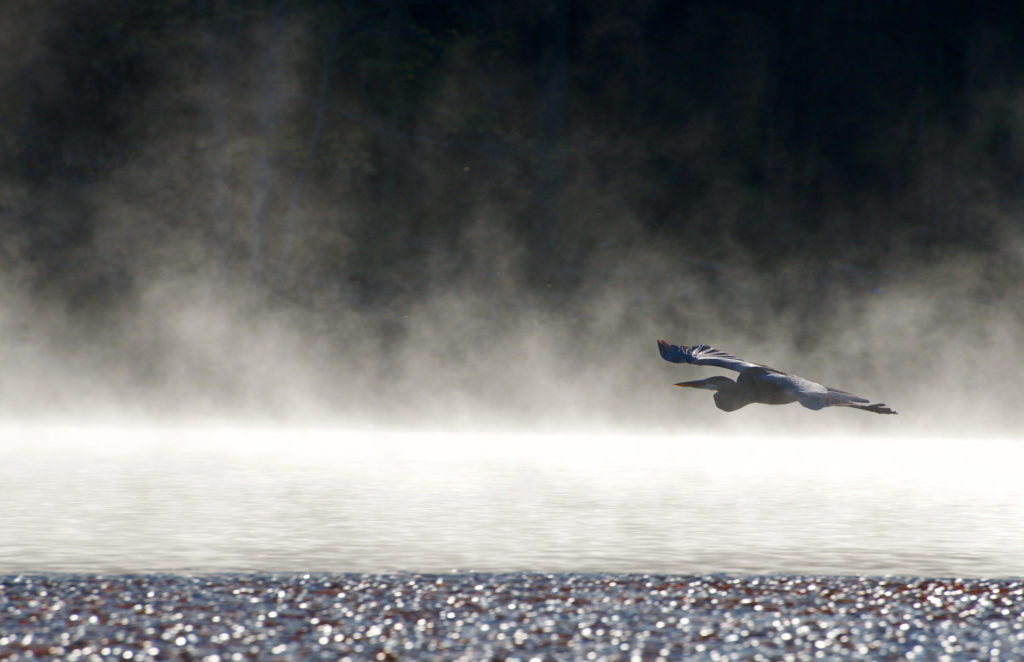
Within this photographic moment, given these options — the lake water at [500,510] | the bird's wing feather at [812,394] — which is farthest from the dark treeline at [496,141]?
the bird's wing feather at [812,394]

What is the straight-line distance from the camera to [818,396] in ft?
49.1

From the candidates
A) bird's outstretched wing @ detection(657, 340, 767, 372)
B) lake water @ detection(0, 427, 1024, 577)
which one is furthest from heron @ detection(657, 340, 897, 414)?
lake water @ detection(0, 427, 1024, 577)

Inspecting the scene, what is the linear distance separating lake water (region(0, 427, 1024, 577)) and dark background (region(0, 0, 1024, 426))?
15.3 m

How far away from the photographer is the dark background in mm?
45062

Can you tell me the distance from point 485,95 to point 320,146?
5106 millimetres

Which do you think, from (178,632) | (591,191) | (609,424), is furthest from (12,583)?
(591,191)

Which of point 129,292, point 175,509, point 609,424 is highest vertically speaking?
point 129,292

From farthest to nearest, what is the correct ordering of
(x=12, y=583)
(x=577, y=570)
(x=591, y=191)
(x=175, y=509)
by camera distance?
(x=591, y=191), (x=175, y=509), (x=577, y=570), (x=12, y=583)

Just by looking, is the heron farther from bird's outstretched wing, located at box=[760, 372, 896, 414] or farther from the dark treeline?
the dark treeline

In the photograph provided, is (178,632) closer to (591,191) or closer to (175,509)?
(175,509)

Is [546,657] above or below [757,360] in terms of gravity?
below

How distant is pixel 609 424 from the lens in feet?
143

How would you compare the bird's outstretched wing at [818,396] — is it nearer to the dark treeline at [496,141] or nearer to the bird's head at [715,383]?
the bird's head at [715,383]

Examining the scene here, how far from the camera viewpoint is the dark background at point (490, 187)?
1774 inches
